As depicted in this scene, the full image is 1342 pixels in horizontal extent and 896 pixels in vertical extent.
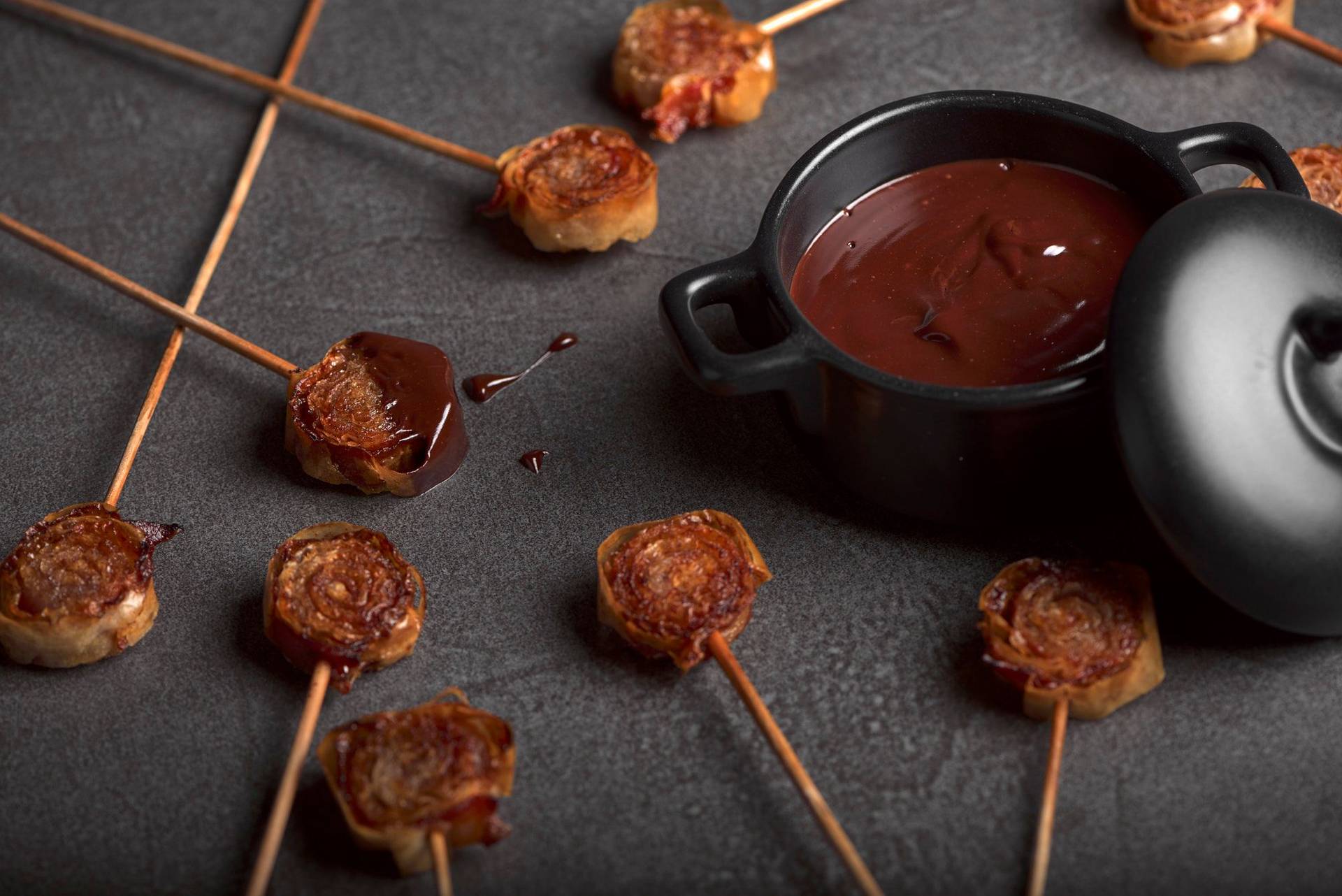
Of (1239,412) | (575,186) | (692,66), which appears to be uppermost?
(1239,412)

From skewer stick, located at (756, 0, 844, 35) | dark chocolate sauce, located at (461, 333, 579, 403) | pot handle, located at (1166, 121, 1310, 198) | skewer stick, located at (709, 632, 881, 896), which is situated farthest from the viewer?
skewer stick, located at (756, 0, 844, 35)

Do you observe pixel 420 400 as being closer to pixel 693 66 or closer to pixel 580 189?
pixel 580 189

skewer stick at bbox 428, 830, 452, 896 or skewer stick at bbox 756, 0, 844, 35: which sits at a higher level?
skewer stick at bbox 756, 0, 844, 35

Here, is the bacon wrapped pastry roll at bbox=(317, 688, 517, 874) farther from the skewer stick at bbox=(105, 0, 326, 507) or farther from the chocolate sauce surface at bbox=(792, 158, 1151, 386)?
the chocolate sauce surface at bbox=(792, 158, 1151, 386)

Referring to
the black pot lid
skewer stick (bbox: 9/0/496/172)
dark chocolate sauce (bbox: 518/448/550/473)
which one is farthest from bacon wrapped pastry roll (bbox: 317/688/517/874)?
skewer stick (bbox: 9/0/496/172)

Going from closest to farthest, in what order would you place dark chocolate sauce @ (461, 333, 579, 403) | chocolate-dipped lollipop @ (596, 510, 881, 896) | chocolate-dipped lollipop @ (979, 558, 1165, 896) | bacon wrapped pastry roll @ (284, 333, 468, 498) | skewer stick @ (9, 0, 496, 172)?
chocolate-dipped lollipop @ (979, 558, 1165, 896) → chocolate-dipped lollipop @ (596, 510, 881, 896) → bacon wrapped pastry roll @ (284, 333, 468, 498) → dark chocolate sauce @ (461, 333, 579, 403) → skewer stick @ (9, 0, 496, 172)

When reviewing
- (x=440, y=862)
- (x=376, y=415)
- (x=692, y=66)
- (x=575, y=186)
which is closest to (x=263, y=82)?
(x=575, y=186)

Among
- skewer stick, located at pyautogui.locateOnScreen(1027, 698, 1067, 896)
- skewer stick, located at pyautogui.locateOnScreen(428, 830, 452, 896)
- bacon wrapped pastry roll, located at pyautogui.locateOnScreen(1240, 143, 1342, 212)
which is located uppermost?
bacon wrapped pastry roll, located at pyautogui.locateOnScreen(1240, 143, 1342, 212)
